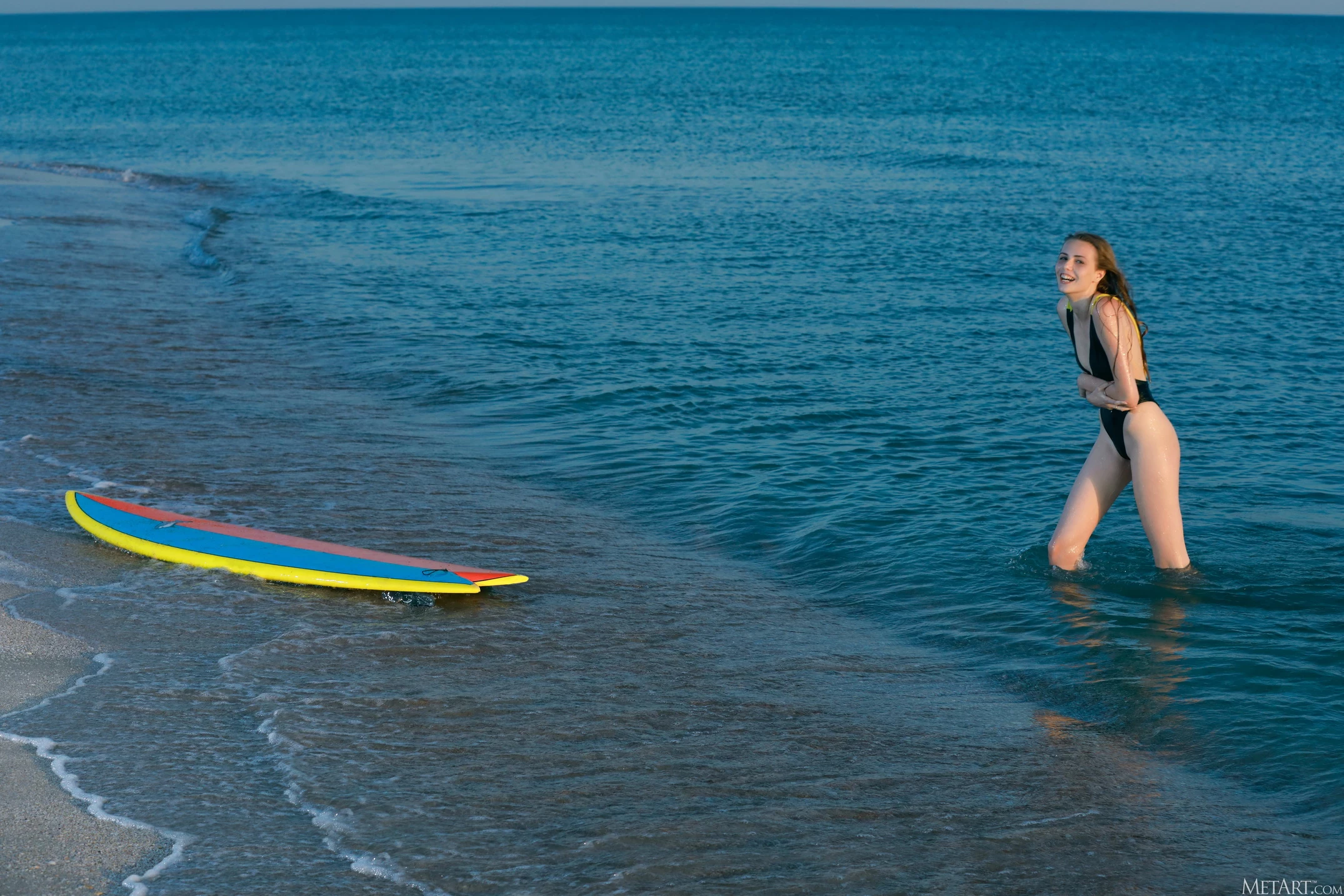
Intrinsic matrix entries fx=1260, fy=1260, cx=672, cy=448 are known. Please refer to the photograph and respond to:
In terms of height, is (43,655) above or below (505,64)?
below

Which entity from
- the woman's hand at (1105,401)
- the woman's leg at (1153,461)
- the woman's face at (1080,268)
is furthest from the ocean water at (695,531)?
the woman's face at (1080,268)

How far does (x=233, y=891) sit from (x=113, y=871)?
0.54 meters

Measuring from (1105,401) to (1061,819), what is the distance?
2.90 metres

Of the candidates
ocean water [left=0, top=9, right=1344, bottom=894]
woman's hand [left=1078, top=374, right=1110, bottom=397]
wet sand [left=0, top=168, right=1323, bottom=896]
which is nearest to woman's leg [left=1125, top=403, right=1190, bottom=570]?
woman's hand [left=1078, top=374, right=1110, bottom=397]

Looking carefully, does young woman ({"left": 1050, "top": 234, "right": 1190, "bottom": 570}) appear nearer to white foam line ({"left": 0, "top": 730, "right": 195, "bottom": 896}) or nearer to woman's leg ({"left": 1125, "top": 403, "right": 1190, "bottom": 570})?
woman's leg ({"left": 1125, "top": 403, "right": 1190, "bottom": 570})

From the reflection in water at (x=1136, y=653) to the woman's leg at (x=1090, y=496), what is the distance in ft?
1.30

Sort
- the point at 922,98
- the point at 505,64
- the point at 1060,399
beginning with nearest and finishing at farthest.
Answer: the point at 1060,399 < the point at 922,98 < the point at 505,64

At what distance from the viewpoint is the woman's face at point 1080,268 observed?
7664 mm

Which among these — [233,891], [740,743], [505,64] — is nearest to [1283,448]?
[740,743]

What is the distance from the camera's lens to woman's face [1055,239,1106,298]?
7664mm

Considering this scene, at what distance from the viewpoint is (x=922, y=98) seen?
5953 centimetres

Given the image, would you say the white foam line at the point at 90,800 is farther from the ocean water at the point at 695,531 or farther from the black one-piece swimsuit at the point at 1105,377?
the black one-piece swimsuit at the point at 1105,377

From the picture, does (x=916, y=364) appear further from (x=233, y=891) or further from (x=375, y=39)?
(x=375, y=39)

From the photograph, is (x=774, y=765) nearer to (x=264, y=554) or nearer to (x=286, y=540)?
(x=264, y=554)
